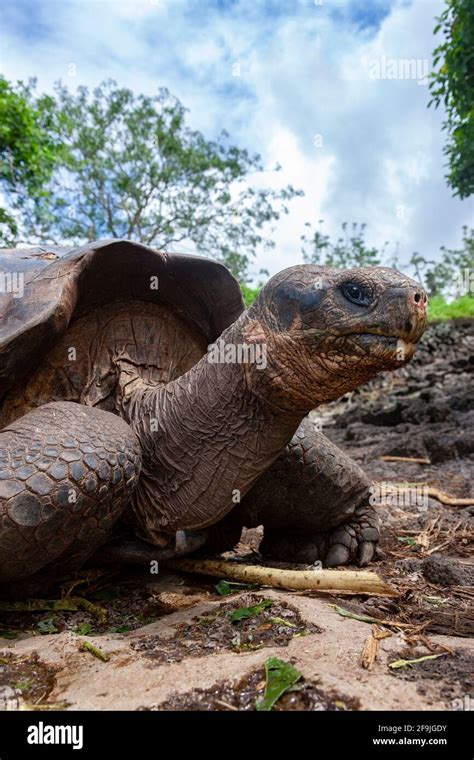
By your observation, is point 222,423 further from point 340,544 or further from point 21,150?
point 21,150

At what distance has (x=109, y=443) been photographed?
1.95 m

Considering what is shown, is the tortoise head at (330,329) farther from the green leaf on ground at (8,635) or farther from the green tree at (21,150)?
the green tree at (21,150)

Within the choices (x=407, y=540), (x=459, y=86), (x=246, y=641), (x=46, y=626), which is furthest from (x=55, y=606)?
(x=459, y=86)

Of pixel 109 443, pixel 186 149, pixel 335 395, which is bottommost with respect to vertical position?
pixel 109 443

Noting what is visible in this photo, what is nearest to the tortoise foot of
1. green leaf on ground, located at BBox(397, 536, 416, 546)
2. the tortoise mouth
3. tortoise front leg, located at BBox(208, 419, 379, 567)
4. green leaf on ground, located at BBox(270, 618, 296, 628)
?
tortoise front leg, located at BBox(208, 419, 379, 567)

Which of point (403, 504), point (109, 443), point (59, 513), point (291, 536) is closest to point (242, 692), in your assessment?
point (59, 513)

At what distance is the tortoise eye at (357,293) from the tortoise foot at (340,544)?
1435mm

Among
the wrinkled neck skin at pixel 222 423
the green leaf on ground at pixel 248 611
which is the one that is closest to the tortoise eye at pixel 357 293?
the wrinkled neck skin at pixel 222 423

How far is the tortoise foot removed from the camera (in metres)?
2.74

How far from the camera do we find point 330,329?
1.69 metres

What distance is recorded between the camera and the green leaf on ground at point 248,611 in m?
1.85

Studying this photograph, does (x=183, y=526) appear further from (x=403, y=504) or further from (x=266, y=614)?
(x=403, y=504)

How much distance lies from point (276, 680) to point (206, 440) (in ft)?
3.02

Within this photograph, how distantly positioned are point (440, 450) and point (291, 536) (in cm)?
343
